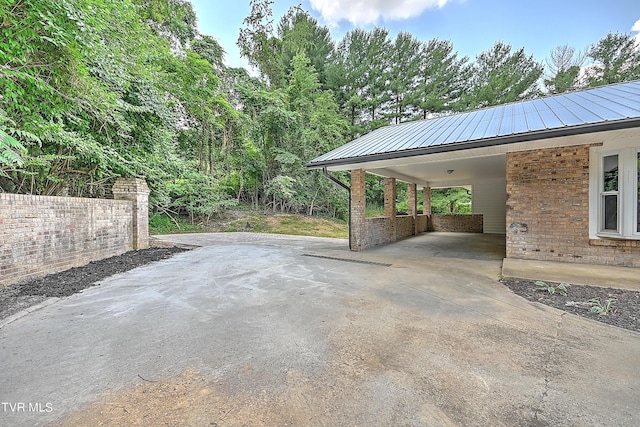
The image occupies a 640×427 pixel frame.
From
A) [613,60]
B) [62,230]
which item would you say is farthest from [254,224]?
[613,60]

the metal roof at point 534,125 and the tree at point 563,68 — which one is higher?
the tree at point 563,68

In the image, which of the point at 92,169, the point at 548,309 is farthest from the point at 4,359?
the point at 92,169

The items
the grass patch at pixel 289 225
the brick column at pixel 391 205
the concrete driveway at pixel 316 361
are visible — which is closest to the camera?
the concrete driveway at pixel 316 361

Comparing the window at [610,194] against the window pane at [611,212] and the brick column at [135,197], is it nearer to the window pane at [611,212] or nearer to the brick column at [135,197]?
the window pane at [611,212]

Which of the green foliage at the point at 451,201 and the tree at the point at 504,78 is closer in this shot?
the tree at the point at 504,78

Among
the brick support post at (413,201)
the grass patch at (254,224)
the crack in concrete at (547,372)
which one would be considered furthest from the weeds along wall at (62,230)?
the brick support post at (413,201)

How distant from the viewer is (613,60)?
16.0 meters

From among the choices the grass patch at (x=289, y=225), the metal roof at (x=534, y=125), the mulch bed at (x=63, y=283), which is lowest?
the mulch bed at (x=63, y=283)

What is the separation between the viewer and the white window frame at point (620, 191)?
466 cm

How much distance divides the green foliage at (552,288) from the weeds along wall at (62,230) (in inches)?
300

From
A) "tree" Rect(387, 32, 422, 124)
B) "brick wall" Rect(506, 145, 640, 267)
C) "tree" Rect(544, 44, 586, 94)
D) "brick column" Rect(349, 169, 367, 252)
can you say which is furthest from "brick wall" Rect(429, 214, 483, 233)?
"tree" Rect(544, 44, 586, 94)

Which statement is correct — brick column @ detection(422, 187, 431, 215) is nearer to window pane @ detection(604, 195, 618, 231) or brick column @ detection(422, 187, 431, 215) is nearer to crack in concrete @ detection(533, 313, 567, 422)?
window pane @ detection(604, 195, 618, 231)

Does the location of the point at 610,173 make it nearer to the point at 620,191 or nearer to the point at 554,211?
the point at 620,191

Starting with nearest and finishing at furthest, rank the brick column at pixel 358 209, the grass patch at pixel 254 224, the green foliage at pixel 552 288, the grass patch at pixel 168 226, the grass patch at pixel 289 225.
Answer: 1. the green foliage at pixel 552 288
2. the brick column at pixel 358 209
3. the grass patch at pixel 168 226
4. the grass patch at pixel 254 224
5. the grass patch at pixel 289 225
